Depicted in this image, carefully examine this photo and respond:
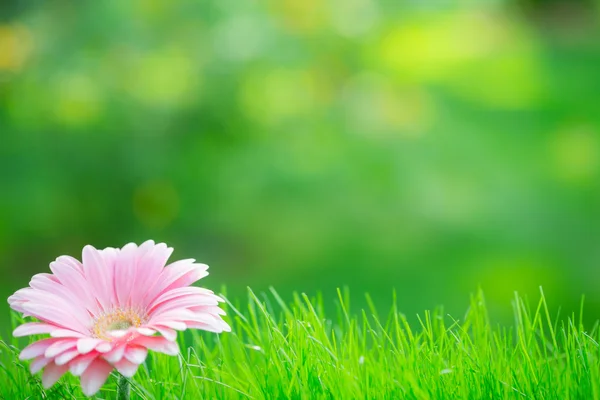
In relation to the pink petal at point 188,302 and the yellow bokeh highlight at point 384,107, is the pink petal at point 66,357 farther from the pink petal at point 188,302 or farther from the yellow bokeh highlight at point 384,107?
the yellow bokeh highlight at point 384,107

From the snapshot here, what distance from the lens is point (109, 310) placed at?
573 mm

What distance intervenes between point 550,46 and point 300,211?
3.28 feet

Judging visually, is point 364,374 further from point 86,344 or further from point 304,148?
point 304,148

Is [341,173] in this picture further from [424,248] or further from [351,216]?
[424,248]

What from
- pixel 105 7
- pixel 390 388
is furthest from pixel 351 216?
pixel 390 388

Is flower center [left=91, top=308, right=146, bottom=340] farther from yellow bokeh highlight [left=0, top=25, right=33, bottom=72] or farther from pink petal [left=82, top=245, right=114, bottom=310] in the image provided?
yellow bokeh highlight [left=0, top=25, right=33, bottom=72]

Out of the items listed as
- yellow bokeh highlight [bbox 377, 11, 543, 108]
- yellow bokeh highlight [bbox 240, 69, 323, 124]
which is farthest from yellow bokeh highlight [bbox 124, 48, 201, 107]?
yellow bokeh highlight [bbox 377, 11, 543, 108]

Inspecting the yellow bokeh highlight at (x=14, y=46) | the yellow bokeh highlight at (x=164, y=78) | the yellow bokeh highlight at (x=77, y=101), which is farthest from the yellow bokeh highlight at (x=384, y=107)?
the yellow bokeh highlight at (x=14, y=46)

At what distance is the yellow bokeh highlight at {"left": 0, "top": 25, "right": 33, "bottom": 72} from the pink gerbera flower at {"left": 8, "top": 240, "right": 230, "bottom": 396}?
1.70 metres

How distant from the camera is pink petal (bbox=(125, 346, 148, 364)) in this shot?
1.59 feet

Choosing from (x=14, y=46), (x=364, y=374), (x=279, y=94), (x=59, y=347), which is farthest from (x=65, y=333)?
(x=14, y=46)

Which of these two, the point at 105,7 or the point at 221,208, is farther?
the point at 221,208

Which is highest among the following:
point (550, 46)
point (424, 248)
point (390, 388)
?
point (550, 46)

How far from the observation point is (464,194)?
2359 mm
